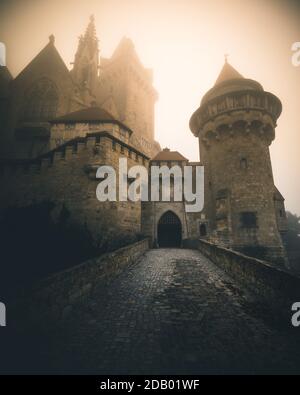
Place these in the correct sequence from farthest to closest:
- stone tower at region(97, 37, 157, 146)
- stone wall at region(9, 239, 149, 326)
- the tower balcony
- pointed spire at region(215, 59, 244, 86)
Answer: stone tower at region(97, 37, 157, 146)
pointed spire at region(215, 59, 244, 86)
the tower balcony
stone wall at region(9, 239, 149, 326)

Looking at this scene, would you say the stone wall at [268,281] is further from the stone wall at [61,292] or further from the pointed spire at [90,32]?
the pointed spire at [90,32]

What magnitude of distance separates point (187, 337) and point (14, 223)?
7737 mm

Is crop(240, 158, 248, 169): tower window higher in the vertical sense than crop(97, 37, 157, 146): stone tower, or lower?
lower

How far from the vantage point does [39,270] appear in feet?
15.9

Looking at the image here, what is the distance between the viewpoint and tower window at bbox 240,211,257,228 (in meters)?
13.2

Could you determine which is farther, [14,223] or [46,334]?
[14,223]

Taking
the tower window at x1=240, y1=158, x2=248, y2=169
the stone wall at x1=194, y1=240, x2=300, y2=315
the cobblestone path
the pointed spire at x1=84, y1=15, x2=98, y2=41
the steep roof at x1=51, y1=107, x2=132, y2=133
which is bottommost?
the cobblestone path

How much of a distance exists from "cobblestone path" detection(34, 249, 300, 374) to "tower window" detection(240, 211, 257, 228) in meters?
9.50

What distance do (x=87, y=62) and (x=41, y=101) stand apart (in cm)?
862

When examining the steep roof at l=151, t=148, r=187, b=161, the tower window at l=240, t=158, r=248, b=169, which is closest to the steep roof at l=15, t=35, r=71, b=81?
the steep roof at l=151, t=148, r=187, b=161

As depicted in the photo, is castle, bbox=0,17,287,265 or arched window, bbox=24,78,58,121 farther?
arched window, bbox=24,78,58,121

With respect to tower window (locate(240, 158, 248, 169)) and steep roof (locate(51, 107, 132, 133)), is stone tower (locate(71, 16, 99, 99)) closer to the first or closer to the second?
steep roof (locate(51, 107, 132, 133))
